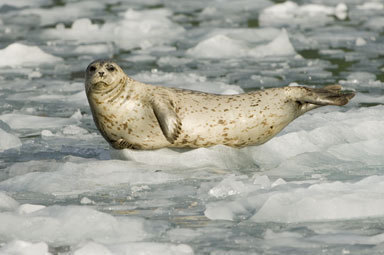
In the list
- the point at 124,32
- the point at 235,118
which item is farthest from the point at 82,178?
the point at 124,32

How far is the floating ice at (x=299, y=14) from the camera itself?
40.3 ft

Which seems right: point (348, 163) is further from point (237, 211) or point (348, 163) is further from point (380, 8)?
point (380, 8)

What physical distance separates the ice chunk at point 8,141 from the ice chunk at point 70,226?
2.07m

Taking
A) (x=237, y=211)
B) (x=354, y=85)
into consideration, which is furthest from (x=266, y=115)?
(x=354, y=85)

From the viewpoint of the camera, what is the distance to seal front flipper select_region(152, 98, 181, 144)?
17.8ft

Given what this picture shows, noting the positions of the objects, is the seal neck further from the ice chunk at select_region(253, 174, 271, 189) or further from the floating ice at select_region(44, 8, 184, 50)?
the floating ice at select_region(44, 8, 184, 50)

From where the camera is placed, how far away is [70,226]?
3855 millimetres

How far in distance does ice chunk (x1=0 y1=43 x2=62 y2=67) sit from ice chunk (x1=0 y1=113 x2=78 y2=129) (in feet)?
8.86

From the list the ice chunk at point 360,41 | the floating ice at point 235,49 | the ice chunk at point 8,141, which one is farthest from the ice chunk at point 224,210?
the ice chunk at point 360,41

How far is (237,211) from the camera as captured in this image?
4.14 meters

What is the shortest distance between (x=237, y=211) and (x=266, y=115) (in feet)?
5.70

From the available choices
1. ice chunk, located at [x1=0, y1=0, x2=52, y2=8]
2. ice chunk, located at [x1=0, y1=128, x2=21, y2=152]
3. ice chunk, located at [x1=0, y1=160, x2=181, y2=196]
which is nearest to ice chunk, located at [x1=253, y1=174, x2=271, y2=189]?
ice chunk, located at [x1=0, y1=160, x2=181, y2=196]

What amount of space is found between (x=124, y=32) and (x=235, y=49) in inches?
77.6

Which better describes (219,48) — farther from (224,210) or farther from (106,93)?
(224,210)
